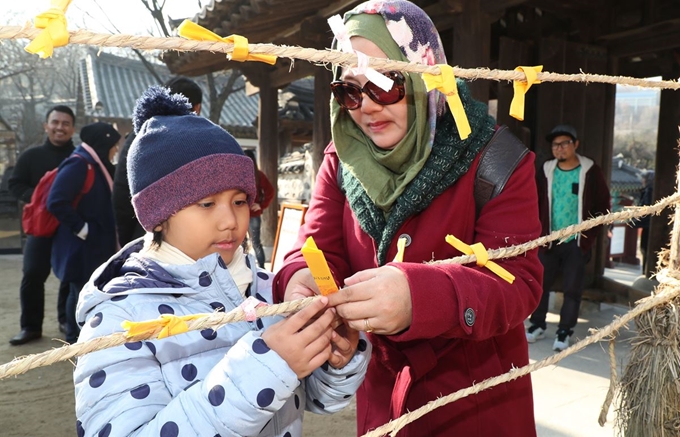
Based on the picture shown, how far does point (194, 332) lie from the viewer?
114 cm

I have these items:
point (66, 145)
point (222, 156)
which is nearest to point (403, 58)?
point (222, 156)

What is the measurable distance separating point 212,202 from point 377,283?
1.70 ft

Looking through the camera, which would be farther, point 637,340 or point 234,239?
point 637,340

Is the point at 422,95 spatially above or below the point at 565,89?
below

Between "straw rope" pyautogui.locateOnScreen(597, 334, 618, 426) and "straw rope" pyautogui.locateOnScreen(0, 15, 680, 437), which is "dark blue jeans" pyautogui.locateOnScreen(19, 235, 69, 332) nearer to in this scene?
"straw rope" pyautogui.locateOnScreen(0, 15, 680, 437)

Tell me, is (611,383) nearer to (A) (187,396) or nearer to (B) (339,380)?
(B) (339,380)

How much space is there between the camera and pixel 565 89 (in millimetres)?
5094

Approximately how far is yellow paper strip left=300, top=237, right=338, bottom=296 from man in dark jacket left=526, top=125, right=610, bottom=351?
12.5ft

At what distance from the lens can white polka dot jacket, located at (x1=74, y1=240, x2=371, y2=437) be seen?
90 cm

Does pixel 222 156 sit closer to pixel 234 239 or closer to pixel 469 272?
pixel 234 239

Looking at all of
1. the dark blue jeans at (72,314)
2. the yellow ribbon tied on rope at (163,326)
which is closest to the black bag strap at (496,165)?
the yellow ribbon tied on rope at (163,326)

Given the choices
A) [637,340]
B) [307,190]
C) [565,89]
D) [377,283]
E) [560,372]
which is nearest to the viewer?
[377,283]

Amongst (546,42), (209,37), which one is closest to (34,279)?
(209,37)

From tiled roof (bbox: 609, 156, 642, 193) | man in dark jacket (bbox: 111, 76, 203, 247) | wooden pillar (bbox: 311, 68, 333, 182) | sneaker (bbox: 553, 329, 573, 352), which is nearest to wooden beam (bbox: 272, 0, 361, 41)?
wooden pillar (bbox: 311, 68, 333, 182)
